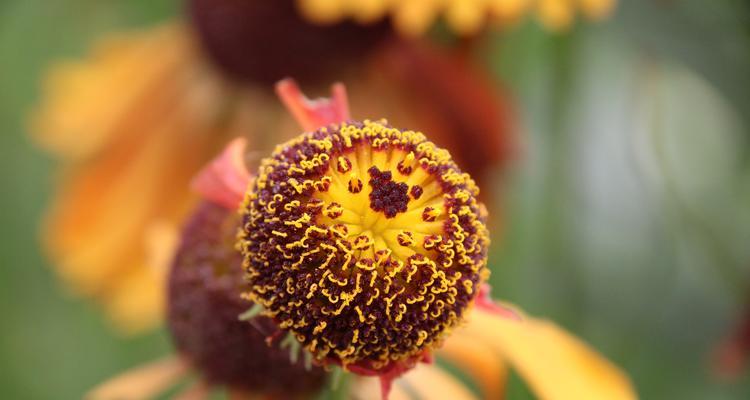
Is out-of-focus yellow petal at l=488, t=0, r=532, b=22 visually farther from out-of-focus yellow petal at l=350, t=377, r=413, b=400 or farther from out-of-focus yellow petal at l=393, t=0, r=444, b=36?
out-of-focus yellow petal at l=350, t=377, r=413, b=400

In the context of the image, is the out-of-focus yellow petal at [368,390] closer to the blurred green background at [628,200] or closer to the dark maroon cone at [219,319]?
the dark maroon cone at [219,319]

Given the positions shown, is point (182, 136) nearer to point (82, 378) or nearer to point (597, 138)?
point (82, 378)

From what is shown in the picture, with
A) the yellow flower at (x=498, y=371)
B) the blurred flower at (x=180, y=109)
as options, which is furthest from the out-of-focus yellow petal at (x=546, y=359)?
the blurred flower at (x=180, y=109)

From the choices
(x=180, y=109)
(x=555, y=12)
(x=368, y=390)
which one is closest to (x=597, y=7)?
(x=555, y=12)

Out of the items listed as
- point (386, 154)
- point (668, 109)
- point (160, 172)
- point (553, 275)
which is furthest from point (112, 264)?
point (386, 154)

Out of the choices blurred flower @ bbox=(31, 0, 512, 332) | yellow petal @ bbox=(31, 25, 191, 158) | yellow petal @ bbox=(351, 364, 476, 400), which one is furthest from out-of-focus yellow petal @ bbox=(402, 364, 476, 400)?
yellow petal @ bbox=(31, 25, 191, 158)

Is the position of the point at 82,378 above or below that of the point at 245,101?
below
